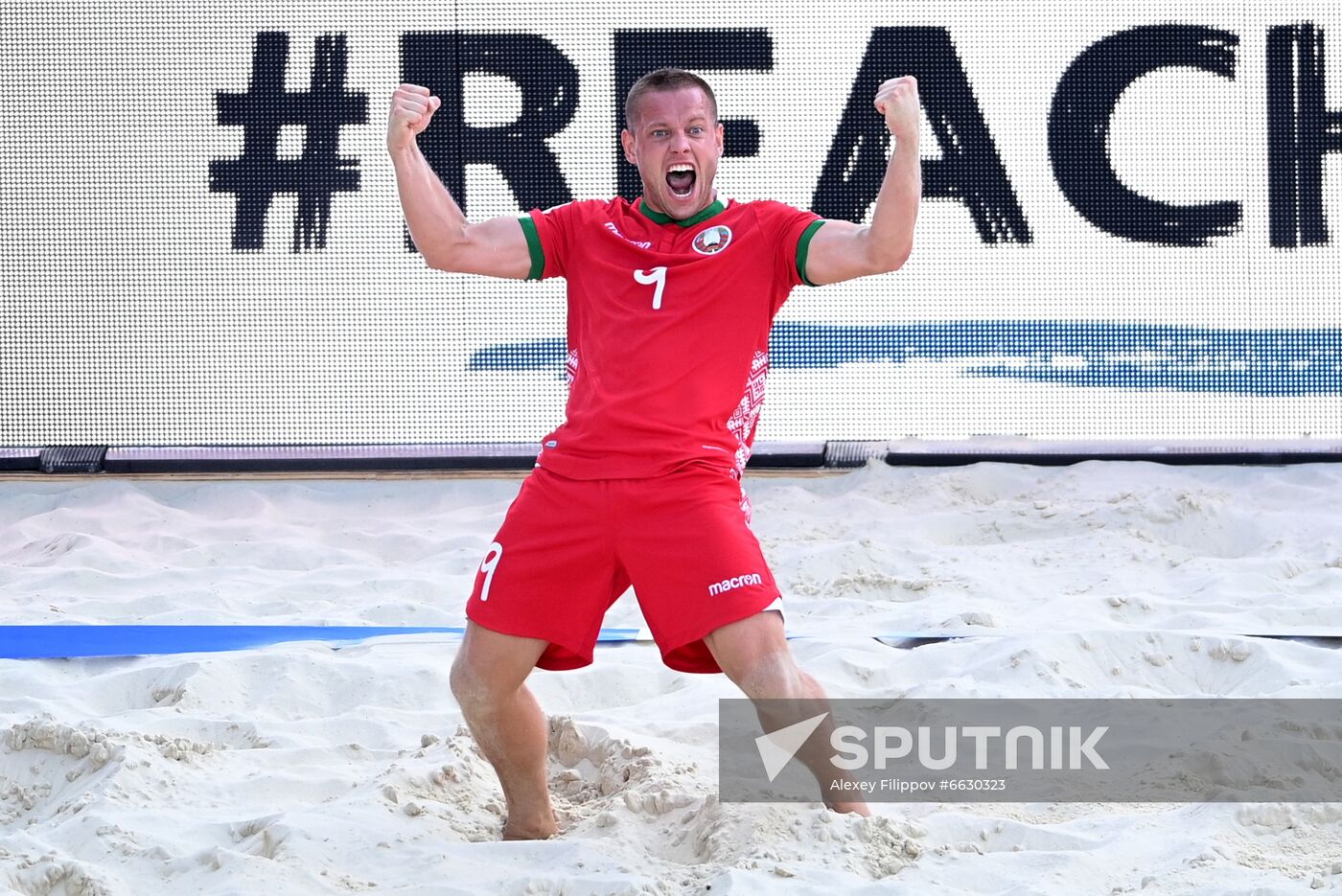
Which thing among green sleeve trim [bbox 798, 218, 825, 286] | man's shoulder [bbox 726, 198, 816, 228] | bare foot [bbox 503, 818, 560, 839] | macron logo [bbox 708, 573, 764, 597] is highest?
man's shoulder [bbox 726, 198, 816, 228]

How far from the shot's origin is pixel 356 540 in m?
4.91

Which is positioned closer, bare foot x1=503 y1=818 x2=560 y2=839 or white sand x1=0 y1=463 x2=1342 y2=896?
white sand x1=0 y1=463 x2=1342 y2=896

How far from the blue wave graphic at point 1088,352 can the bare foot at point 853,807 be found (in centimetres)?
329

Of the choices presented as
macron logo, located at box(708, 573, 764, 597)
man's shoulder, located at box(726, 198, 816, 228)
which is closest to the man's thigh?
macron logo, located at box(708, 573, 764, 597)

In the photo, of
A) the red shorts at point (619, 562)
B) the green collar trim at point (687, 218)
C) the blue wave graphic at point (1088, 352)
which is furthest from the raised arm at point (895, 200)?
the blue wave graphic at point (1088, 352)

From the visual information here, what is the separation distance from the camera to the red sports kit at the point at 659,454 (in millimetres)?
2385

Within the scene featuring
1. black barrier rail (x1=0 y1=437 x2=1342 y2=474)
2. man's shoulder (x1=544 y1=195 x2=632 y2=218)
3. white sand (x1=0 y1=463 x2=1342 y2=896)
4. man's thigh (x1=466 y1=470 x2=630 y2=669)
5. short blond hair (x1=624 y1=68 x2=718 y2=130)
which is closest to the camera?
white sand (x1=0 y1=463 x2=1342 y2=896)

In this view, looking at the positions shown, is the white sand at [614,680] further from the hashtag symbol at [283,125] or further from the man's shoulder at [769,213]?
the hashtag symbol at [283,125]

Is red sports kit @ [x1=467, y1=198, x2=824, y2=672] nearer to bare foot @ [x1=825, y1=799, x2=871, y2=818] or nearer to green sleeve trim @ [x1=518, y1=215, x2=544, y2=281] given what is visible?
green sleeve trim @ [x1=518, y1=215, x2=544, y2=281]

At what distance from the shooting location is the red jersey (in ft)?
8.04

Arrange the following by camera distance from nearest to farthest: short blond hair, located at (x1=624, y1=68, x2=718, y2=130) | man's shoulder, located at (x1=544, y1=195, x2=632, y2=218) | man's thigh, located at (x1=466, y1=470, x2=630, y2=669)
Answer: man's thigh, located at (x1=466, y1=470, x2=630, y2=669), short blond hair, located at (x1=624, y1=68, x2=718, y2=130), man's shoulder, located at (x1=544, y1=195, x2=632, y2=218)

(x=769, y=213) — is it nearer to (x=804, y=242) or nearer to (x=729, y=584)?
(x=804, y=242)

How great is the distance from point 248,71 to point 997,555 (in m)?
3.35

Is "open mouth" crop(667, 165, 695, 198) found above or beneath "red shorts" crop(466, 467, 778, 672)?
above
